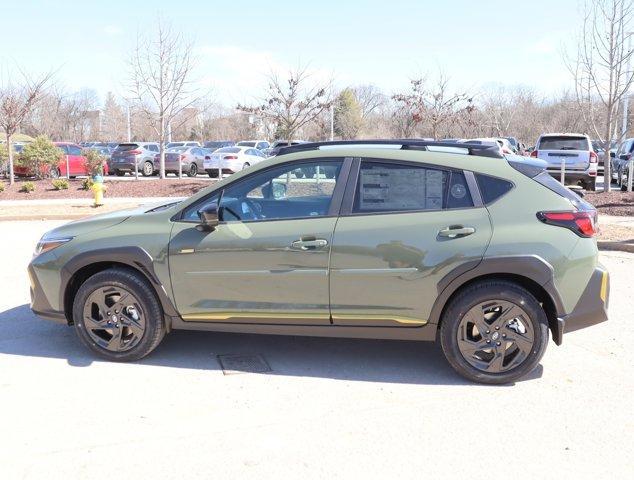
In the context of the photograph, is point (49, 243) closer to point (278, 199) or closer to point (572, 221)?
point (278, 199)

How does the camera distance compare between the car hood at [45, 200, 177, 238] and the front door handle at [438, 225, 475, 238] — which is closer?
the front door handle at [438, 225, 475, 238]

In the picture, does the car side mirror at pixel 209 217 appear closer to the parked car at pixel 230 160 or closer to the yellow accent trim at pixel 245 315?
the yellow accent trim at pixel 245 315

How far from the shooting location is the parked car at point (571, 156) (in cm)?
1684

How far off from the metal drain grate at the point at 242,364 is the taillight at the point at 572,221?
89.8 inches

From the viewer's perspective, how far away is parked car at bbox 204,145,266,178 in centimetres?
2547

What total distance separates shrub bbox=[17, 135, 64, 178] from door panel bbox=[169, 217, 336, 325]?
1839 centimetres

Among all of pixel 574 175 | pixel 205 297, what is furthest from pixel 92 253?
pixel 574 175

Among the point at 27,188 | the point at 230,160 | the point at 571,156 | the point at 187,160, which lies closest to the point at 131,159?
the point at 187,160

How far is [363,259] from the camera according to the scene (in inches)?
161

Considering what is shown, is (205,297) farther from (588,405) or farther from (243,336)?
(588,405)

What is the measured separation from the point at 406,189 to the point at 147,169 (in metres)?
26.0

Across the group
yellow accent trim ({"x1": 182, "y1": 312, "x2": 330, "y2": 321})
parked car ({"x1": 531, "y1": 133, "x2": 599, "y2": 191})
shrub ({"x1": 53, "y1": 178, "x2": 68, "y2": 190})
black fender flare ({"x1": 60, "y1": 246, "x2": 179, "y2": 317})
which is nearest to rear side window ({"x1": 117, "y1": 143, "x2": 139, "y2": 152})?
shrub ({"x1": 53, "y1": 178, "x2": 68, "y2": 190})

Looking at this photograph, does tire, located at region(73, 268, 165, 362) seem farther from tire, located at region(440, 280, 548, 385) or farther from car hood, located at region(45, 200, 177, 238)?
tire, located at region(440, 280, 548, 385)

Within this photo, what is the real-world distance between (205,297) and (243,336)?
A: 0.98 m
